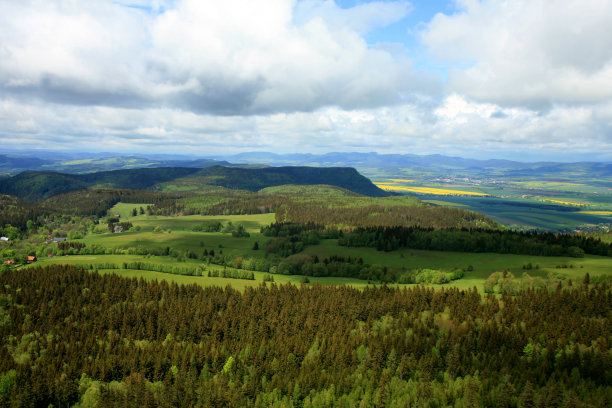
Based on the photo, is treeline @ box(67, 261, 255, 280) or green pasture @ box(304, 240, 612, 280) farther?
treeline @ box(67, 261, 255, 280)

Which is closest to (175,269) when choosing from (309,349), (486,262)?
(309,349)

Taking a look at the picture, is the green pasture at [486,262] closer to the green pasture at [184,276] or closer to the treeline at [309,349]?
the green pasture at [184,276]

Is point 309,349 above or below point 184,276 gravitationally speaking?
above

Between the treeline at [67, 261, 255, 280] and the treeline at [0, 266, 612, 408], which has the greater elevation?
the treeline at [0, 266, 612, 408]

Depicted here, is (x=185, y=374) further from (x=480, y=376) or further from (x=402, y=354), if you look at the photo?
(x=480, y=376)

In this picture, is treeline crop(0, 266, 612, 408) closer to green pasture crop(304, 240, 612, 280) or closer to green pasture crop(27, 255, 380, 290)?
green pasture crop(27, 255, 380, 290)

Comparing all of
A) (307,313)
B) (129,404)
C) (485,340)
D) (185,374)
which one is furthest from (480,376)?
(129,404)

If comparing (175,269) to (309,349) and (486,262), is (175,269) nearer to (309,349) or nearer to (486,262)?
(309,349)

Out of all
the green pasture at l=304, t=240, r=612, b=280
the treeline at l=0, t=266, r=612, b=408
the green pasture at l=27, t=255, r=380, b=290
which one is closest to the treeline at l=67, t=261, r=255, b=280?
the green pasture at l=27, t=255, r=380, b=290

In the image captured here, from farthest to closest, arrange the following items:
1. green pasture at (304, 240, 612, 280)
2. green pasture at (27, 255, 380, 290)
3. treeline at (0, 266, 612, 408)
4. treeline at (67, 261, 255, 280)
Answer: treeline at (67, 261, 255, 280), green pasture at (27, 255, 380, 290), green pasture at (304, 240, 612, 280), treeline at (0, 266, 612, 408)
